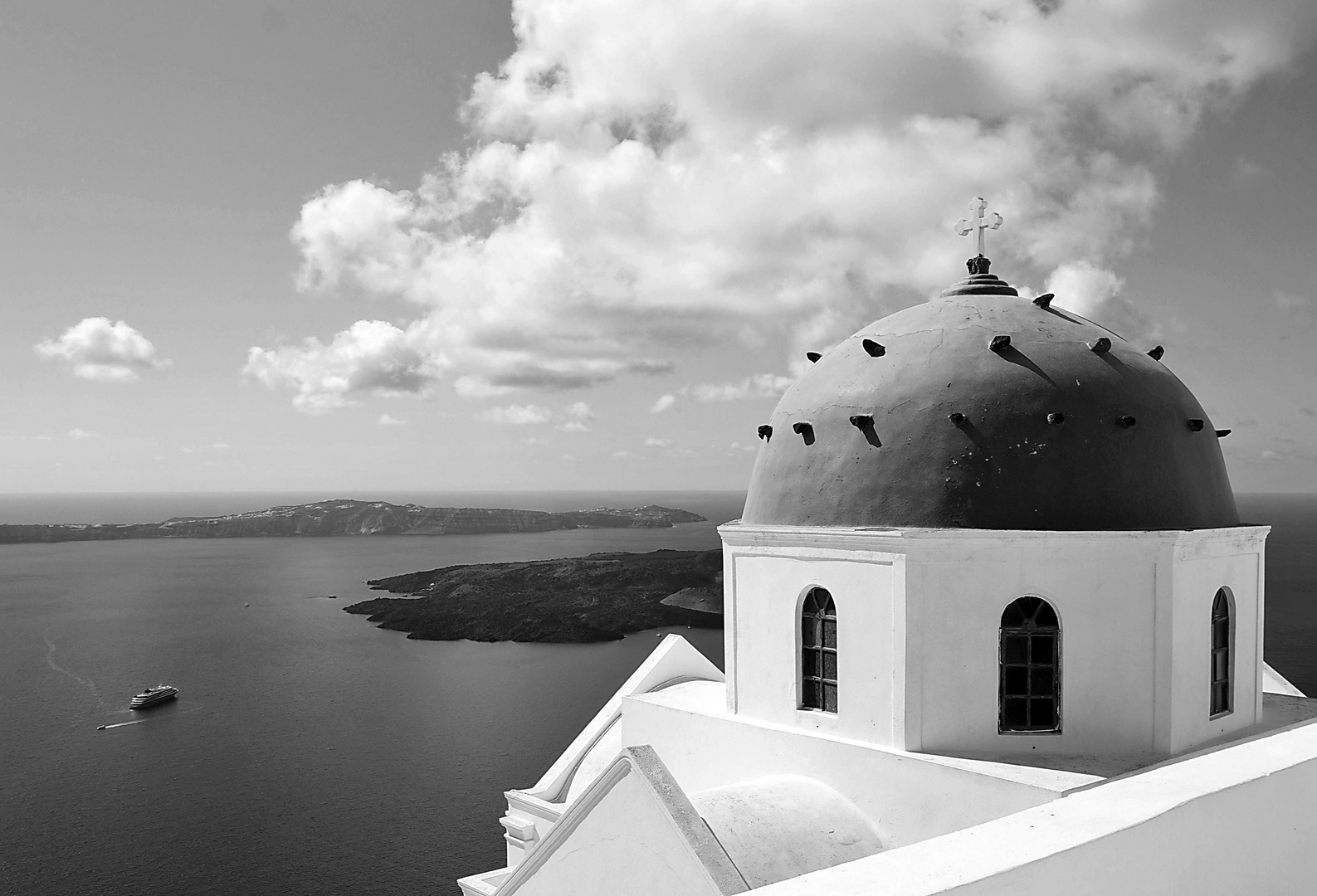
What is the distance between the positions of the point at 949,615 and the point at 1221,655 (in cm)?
303

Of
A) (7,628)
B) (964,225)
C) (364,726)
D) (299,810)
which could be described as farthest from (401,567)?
(964,225)

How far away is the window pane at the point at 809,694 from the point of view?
365 inches

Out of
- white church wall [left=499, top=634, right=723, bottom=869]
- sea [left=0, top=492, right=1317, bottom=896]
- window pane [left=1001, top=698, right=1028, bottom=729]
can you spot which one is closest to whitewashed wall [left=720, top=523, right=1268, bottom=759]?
window pane [left=1001, top=698, right=1028, bottom=729]

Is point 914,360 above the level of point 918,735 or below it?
above

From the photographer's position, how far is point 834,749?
8.77m

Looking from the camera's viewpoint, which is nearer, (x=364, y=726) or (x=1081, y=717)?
(x=1081, y=717)

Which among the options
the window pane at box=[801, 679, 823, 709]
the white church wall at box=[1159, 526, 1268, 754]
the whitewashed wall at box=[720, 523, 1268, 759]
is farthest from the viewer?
the window pane at box=[801, 679, 823, 709]

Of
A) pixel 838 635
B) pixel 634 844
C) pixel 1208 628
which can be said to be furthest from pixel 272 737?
pixel 1208 628

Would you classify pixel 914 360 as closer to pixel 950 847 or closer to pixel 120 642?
pixel 950 847

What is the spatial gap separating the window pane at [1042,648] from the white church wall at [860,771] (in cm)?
99

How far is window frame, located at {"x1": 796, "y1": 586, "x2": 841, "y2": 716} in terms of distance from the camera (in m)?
9.12

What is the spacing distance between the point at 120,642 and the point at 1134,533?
76.5 meters

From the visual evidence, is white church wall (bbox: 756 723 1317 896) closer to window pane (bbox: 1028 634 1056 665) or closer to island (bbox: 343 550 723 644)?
window pane (bbox: 1028 634 1056 665)

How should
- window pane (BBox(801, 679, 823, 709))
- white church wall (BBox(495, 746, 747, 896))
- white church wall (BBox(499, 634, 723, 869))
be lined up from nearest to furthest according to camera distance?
white church wall (BBox(495, 746, 747, 896)) → window pane (BBox(801, 679, 823, 709)) → white church wall (BBox(499, 634, 723, 869))
